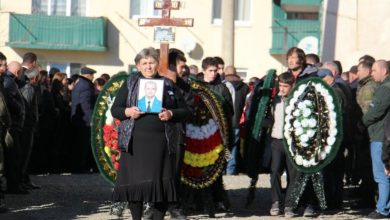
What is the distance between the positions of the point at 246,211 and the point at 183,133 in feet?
9.96

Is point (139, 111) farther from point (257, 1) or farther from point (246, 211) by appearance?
point (257, 1)

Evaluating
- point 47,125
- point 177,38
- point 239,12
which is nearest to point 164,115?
point 47,125

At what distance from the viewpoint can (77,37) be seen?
3472 centimetres

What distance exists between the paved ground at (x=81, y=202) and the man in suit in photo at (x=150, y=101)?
2.65 metres

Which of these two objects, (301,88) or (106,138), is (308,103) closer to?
(301,88)

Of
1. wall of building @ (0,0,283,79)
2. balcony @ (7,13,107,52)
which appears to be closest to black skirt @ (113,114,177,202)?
wall of building @ (0,0,283,79)

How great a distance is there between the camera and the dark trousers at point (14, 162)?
1469 centimetres

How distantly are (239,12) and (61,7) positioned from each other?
5743mm

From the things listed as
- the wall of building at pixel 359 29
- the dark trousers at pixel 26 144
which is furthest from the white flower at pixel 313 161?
the wall of building at pixel 359 29

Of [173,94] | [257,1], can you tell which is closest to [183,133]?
[173,94]

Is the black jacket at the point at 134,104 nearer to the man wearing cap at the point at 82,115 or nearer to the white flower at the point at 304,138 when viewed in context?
the white flower at the point at 304,138

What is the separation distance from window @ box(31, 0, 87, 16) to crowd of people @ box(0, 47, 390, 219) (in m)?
16.9

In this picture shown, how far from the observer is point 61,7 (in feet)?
116

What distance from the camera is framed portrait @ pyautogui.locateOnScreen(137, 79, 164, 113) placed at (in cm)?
1084
